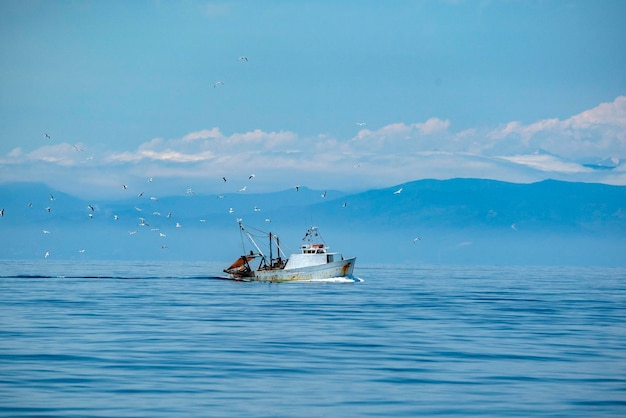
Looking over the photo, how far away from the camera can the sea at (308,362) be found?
43.4 metres

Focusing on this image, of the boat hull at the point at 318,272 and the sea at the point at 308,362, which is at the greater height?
the boat hull at the point at 318,272

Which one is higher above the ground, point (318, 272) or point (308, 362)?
point (318, 272)

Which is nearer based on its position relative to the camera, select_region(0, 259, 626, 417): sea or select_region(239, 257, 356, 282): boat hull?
select_region(0, 259, 626, 417): sea

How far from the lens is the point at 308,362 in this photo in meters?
57.0

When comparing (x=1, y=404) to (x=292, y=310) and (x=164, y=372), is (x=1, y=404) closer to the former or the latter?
(x=164, y=372)

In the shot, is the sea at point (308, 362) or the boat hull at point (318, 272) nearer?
the sea at point (308, 362)

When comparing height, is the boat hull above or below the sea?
above

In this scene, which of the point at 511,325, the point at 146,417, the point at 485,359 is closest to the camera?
the point at 146,417

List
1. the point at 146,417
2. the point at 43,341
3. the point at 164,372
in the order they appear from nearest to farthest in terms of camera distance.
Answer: the point at 146,417 < the point at 164,372 < the point at 43,341

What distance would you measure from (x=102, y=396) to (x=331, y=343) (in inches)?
996

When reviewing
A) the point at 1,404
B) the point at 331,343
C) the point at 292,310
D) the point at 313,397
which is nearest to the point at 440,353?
the point at 331,343

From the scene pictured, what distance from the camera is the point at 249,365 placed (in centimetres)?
5553

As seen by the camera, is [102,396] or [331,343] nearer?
[102,396]

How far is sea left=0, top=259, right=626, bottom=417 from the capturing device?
43.4m
